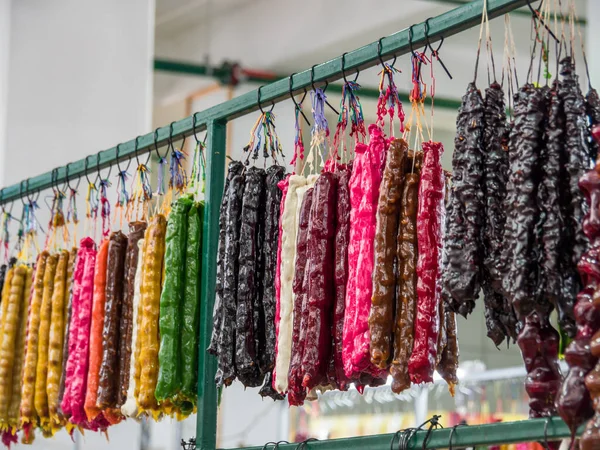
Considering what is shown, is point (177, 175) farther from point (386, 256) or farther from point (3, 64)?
point (3, 64)

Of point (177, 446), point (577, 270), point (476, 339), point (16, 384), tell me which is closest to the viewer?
point (577, 270)

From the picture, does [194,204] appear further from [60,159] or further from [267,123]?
[60,159]

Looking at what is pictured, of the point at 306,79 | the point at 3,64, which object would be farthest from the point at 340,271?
the point at 3,64

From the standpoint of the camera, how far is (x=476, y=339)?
15.2 m

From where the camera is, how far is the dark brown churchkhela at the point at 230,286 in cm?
354

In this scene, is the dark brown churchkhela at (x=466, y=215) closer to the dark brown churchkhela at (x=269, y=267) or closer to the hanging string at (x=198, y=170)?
the dark brown churchkhela at (x=269, y=267)

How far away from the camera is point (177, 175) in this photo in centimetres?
434

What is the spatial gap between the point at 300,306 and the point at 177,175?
1.25 m

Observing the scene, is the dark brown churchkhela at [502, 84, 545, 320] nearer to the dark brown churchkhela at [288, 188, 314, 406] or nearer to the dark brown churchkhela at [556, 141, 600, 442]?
the dark brown churchkhela at [556, 141, 600, 442]

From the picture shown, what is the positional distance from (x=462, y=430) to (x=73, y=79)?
5.78 meters

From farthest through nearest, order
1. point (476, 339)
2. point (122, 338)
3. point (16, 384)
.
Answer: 1. point (476, 339)
2. point (16, 384)
3. point (122, 338)

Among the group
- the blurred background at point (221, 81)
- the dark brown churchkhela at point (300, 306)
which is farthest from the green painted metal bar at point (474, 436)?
the blurred background at point (221, 81)

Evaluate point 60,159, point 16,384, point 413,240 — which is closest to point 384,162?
point 413,240

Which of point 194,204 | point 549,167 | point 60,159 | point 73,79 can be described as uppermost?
point 73,79
